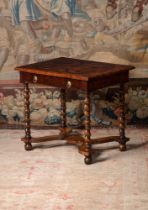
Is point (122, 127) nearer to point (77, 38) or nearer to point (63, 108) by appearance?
point (63, 108)

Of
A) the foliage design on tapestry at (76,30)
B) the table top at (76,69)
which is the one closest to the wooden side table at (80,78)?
the table top at (76,69)

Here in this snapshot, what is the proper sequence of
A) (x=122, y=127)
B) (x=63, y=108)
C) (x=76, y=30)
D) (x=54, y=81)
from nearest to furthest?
1. (x=54, y=81)
2. (x=122, y=127)
3. (x=63, y=108)
4. (x=76, y=30)

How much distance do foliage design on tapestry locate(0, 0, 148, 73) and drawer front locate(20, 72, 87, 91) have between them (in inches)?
36.7

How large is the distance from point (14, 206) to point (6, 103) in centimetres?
236

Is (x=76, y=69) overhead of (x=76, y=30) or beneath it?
beneath

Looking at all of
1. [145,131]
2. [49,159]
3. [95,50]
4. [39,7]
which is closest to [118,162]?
[49,159]

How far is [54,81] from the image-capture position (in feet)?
16.5

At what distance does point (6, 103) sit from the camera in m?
6.30

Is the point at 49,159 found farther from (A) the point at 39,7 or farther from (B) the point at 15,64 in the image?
(A) the point at 39,7

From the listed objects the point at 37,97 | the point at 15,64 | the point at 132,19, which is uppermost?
the point at 132,19

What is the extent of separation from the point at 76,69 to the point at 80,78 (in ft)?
1.05

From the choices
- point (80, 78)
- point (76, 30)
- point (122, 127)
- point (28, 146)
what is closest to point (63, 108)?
point (28, 146)

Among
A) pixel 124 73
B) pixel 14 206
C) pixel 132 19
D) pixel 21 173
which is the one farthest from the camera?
pixel 132 19

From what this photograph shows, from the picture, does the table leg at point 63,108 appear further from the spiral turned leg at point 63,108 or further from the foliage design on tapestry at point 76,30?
the foliage design on tapestry at point 76,30
